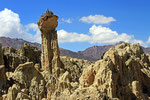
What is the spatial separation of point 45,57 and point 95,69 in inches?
1011

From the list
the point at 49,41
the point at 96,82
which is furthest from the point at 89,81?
the point at 49,41

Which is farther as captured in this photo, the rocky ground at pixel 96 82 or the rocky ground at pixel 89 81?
the rocky ground at pixel 96 82

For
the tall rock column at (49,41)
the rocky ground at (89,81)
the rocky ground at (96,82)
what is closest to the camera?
the rocky ground at (89,81)

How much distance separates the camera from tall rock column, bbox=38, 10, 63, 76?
4841cm

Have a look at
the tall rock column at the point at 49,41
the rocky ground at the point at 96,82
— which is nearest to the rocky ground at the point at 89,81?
the rocky ground at the point at 96,82

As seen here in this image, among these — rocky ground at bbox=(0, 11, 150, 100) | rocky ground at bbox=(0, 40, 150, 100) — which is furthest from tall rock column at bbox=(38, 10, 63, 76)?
rocky ground at bbox=(0, 40, 150, 100)

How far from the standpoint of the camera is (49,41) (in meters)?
49.0

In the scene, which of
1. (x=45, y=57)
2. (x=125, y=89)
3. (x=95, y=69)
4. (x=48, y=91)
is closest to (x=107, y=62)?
(x=95, y=69)

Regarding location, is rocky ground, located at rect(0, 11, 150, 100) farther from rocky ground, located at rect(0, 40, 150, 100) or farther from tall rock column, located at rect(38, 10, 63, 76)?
tall rock column, located at rect(38, 10, 63, 76)

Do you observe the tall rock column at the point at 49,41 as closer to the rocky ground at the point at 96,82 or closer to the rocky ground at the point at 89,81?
the rocky ground at the point at 89,81

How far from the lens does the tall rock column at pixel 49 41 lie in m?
48.4

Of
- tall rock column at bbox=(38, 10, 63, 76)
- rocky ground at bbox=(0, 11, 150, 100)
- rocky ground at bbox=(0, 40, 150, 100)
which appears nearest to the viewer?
rocky ground at bbox=(0, 11, 150, 100)

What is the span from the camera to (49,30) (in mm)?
49188

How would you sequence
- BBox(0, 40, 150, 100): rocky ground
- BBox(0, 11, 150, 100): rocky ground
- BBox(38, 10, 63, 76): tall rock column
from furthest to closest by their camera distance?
BBox(38, 10, 63, 76): tall rock column
BBox(0, 40, 150, 100): rocky ground
BBox(0, 11, 150, 100): rocky ground
